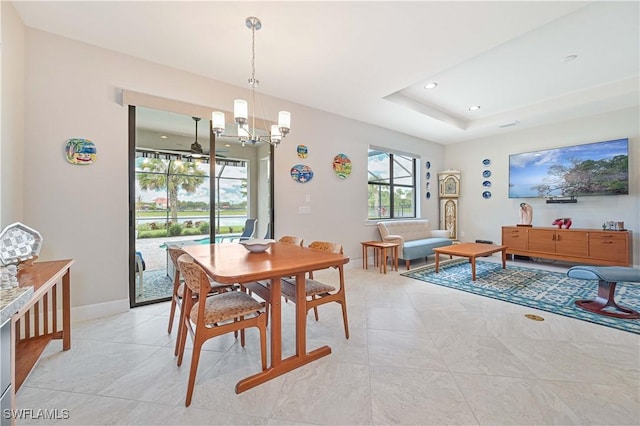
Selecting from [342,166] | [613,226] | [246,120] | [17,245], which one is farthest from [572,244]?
[17,245]

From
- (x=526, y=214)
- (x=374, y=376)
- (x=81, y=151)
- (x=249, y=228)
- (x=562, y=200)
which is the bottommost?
(x=374, y=376)

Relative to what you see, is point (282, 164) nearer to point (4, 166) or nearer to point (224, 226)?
point (224, 226)

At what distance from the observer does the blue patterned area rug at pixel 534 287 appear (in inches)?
104

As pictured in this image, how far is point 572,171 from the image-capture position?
473cm

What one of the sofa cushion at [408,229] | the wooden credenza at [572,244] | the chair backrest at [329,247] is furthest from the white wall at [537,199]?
the chair backrest at [329,247]

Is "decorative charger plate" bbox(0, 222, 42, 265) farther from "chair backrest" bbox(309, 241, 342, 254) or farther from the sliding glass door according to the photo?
"chair backrest" bbox(309, 241, 342, 254)

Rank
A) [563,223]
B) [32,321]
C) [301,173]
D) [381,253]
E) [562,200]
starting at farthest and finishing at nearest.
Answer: [562,200], [563,223], [381,253], [301,173], [32,321]

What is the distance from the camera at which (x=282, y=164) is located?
3.94 m

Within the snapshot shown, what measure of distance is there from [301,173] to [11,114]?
9.95 ft

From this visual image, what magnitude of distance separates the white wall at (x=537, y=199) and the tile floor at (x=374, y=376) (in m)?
3.44

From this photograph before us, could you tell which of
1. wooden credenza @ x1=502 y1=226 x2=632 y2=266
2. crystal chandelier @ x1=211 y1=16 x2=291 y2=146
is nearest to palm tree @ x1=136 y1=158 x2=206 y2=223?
crystal chandelier @ x1=211 y1=16 x2=291 y2=146

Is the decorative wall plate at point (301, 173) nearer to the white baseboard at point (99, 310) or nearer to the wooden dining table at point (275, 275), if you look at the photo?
the wooden dining table at point (275, 275)

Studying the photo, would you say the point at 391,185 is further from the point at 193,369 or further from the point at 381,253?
the point at 193,369

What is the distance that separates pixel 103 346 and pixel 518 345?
336 cm
